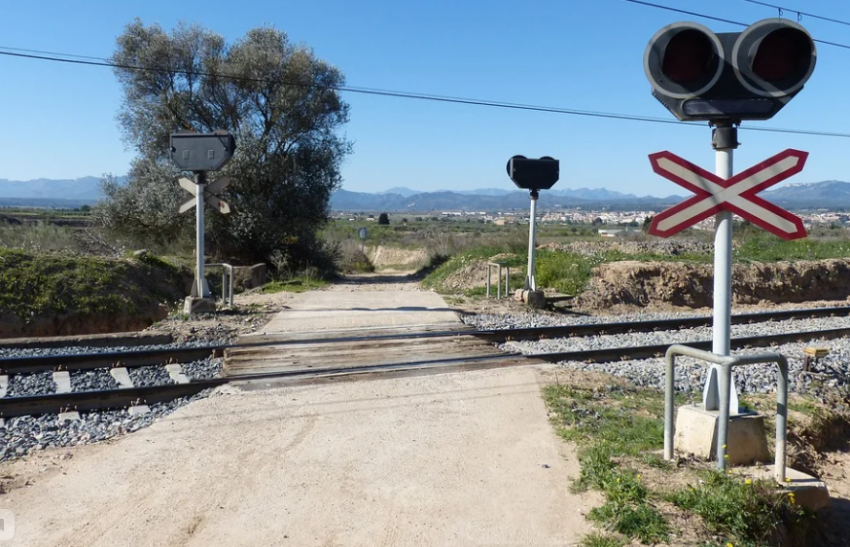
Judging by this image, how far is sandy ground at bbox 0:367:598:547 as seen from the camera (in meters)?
4.59

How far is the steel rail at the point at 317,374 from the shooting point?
7344mm

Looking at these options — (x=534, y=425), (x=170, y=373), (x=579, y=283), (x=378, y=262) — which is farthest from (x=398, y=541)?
(x=378, y=262)

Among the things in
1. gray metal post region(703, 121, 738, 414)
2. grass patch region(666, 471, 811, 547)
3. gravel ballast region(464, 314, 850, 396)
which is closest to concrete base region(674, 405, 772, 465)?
gray metal post region(703, 121, 738, 414)

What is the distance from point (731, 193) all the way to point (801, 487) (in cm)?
219

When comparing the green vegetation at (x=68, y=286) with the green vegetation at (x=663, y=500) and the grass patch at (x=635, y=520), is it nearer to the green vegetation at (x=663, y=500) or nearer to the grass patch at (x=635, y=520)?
the green vegetation at (x=663, y=500)

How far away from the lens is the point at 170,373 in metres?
8.94

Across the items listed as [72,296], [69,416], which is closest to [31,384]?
[69,416]

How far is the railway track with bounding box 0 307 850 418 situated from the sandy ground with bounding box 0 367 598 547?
0.82m

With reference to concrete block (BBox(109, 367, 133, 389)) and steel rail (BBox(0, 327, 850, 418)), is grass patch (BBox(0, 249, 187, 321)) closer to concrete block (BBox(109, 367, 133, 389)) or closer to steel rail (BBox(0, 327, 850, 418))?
concrete block (BBox(109, 367, 133, 389))

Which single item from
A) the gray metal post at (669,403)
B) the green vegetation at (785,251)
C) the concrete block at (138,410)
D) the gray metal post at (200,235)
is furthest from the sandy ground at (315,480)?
the green vegetation at (785,251)

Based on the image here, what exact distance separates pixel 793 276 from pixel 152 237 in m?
22.2

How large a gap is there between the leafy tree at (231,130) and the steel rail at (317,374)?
1803 cm

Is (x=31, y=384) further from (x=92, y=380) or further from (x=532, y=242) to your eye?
(x=532, y=242)

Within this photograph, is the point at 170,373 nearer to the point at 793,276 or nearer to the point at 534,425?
the point at 534,425
